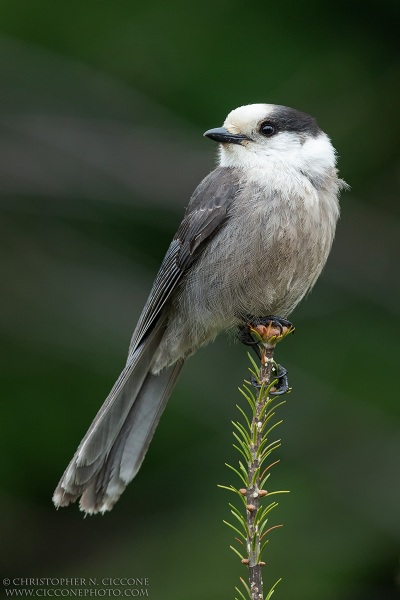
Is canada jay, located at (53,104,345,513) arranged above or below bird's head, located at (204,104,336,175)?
below

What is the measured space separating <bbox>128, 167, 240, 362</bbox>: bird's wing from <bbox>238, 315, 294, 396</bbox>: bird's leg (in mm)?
349

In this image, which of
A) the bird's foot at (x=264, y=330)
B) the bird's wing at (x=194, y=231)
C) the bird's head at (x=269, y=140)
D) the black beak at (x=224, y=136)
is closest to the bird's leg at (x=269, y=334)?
the bird's foot at (x=264, y=330)

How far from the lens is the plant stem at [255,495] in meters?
2.71

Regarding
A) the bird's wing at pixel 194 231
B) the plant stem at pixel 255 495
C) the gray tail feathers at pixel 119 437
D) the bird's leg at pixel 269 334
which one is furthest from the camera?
the bird's wing at pixel 194 231

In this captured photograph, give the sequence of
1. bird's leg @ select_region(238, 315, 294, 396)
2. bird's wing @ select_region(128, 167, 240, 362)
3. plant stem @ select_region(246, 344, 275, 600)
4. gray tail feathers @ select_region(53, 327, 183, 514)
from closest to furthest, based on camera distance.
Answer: plant stem @ select_region(246, 344, 275, 600) → bird's leg @ select_region(238, 315, 294, 396) → gray tail feathers @ select_region(53, 327, 183, 514) → bird's wing @ select_region(128, 167, 240, 362)

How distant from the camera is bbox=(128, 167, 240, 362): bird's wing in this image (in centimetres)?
423

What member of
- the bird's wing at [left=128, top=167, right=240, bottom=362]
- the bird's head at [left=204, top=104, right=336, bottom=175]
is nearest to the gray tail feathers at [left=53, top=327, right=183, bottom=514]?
the bird's wing at [left=128, top=167, right=240, bottom=362]

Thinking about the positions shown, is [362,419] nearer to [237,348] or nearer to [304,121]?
Result: [237,348]

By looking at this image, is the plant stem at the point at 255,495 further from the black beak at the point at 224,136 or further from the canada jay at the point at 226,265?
the black beak at the point at 224,136

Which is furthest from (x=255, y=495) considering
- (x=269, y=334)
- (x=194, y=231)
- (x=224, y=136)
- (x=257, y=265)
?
(x=224, y=136)

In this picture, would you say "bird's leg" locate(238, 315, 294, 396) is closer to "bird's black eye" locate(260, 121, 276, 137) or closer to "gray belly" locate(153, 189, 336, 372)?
"gray belly" locate(153, 189, 336, 372)

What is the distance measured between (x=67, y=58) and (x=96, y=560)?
9.33ft

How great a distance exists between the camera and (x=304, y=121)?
440cm

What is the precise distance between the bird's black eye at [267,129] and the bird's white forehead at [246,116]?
0.10 ft
